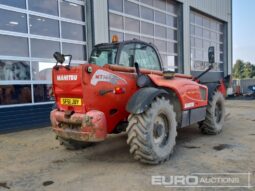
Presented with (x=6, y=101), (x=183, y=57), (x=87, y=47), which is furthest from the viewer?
(x=183, y=57)

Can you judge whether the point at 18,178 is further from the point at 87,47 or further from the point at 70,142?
the point at 87,47

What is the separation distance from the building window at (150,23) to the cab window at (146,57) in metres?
5.84

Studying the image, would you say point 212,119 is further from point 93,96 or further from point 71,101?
point 71,101

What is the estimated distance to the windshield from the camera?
5434mm

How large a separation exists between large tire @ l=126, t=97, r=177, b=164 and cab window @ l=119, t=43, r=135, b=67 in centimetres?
99

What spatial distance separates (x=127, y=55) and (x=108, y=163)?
6.44 ft

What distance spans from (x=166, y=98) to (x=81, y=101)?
59.4 inches

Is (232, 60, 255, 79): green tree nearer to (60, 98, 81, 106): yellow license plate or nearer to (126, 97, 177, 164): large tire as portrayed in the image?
(126, 97, 177, 164): large tire

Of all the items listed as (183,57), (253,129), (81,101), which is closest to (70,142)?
(81,101)

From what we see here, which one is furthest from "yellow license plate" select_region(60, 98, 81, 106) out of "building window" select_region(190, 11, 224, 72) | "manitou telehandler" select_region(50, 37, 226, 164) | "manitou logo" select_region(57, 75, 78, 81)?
"building window" select_region(190, 11, 224, 72)

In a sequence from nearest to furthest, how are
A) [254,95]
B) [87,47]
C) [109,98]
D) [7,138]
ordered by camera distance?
[109,98], [7,138], [87,47], [254,95]

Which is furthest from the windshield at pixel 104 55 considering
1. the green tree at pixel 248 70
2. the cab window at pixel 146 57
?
the green tree at pixel 248 70

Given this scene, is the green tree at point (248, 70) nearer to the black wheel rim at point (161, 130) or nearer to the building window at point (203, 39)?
the building window at point (203, 39)

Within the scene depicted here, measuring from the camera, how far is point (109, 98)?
4.74 meters
